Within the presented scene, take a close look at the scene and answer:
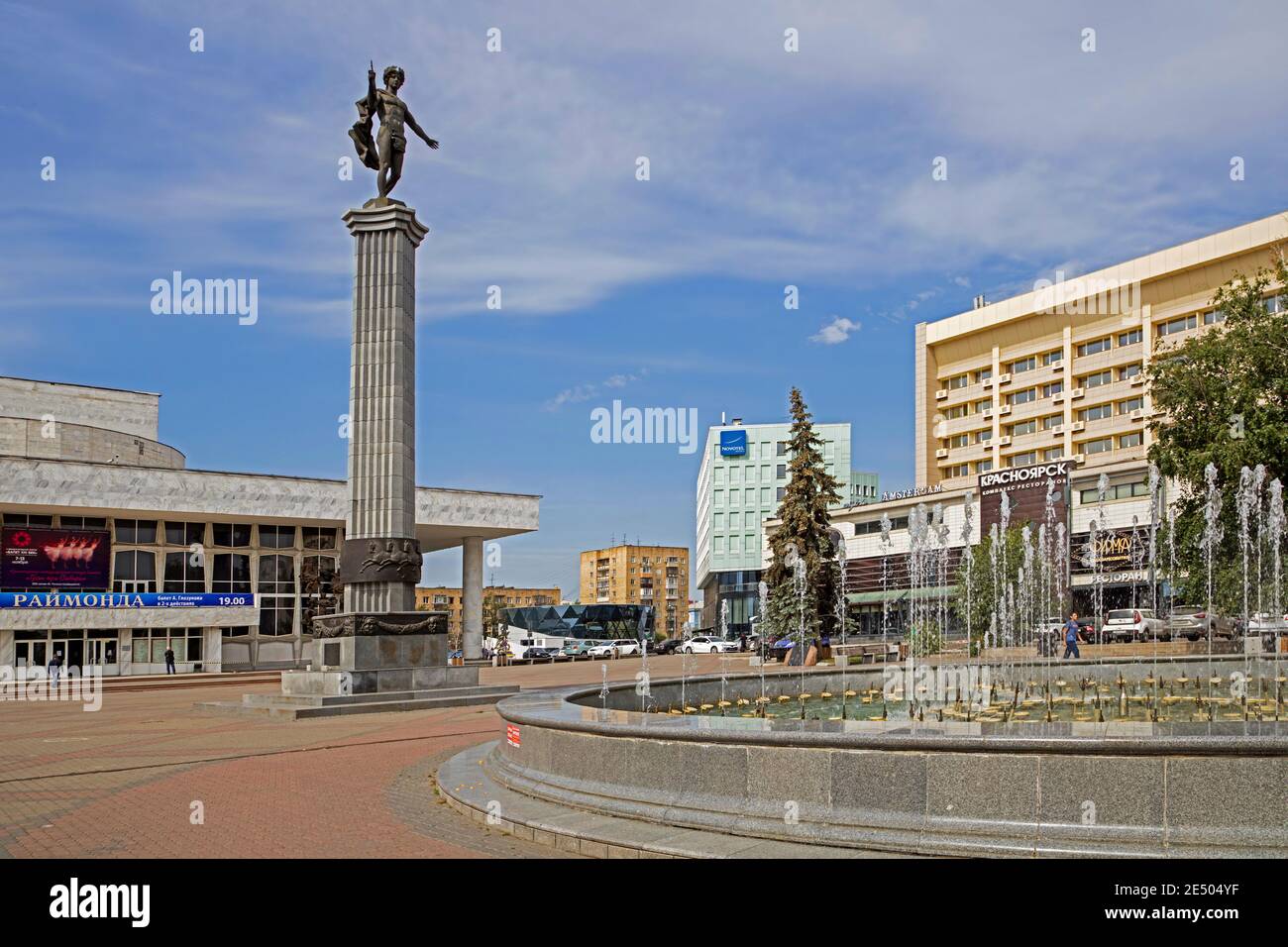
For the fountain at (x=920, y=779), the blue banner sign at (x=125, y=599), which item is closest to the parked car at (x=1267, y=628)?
the fountain at (x=920, y=779)

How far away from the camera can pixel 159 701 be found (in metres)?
29.0

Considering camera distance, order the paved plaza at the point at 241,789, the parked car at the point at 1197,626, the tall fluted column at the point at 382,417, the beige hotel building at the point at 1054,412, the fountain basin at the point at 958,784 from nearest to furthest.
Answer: the fountain basin at the point at 958,784, the paved plaza at the point at 241,789, the tall fluted column at the point at 382,417, the parked car at the point at 1197,626, the beige hotel building at the point at 1054,412

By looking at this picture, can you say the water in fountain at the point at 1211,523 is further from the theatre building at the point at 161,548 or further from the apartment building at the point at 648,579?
the apartment building at the point at 648,579

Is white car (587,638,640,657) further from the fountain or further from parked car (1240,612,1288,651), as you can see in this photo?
the fountain

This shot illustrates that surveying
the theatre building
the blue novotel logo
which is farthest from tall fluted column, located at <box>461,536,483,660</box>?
the blue novotel logo

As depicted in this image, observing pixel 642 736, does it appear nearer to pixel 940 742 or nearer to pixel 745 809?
pixel 745 809

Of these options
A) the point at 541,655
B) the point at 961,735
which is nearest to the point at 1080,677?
the point at 961,735

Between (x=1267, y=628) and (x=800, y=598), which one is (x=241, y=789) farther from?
(x=1267, y=628)

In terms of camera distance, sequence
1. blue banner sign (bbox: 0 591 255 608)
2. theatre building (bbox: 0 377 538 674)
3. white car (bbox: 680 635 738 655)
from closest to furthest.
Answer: blue banner sign (bbox: 0 591 255 608)
theatre building (bbox: 0 377 538 674)
white car (bbox: 680 635 738 655)

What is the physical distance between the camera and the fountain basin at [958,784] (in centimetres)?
659

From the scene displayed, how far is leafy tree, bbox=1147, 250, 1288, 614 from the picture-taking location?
86.2 feet

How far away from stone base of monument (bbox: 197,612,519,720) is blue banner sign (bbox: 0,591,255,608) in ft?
90.7

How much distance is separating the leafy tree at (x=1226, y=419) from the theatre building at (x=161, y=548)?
34.8 meters
